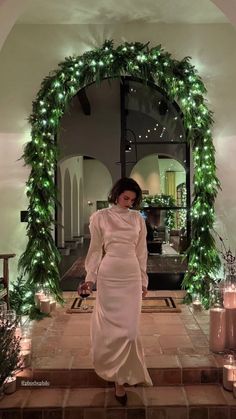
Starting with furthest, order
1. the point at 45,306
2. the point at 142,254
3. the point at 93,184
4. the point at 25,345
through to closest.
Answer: the point at 93,184, the point at 45,306, the point at 25,345, the point at 142,254

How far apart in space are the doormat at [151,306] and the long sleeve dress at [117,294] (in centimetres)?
186

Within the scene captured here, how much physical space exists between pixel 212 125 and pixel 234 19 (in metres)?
1.92

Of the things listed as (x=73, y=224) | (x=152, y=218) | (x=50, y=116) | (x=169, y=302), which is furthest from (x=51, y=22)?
(x=73, y=224)

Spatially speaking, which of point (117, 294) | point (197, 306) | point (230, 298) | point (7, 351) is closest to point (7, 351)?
point (7, 351)

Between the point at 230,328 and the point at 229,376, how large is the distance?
53cm

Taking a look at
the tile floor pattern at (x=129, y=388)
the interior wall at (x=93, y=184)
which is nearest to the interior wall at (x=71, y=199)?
the interior wall at (x=93, y=184)

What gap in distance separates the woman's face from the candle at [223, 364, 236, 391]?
1399 millimetres

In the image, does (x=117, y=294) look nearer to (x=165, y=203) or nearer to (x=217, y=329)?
(x=217, y=329)

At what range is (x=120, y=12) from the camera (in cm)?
482

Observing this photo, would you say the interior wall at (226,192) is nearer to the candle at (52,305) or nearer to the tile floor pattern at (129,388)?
the tile floor pattern at (129,388)

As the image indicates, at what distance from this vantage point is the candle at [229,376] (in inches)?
106

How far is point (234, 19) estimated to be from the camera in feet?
10.3

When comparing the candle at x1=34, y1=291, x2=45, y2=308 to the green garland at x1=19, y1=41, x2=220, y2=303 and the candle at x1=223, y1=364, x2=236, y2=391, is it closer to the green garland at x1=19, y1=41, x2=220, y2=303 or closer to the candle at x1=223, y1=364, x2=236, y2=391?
the green garland at x1=19, y1=41, x2=220, y2=303

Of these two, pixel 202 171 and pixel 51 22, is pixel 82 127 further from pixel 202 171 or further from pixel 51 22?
pixel 202 171
